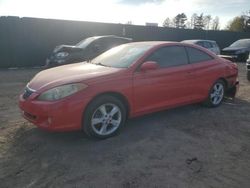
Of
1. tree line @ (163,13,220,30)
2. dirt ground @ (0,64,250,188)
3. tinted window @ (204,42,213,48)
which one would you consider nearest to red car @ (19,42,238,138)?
dirt ground @ (0,64,250,188)

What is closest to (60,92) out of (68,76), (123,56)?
(68,76)

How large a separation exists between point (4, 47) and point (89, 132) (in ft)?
36.7

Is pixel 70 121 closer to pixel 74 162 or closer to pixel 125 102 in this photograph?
pixel 74 162

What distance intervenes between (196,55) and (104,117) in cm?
261

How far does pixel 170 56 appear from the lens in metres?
5.33

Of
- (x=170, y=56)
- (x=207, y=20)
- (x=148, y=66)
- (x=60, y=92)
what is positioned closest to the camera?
(x=60, y=92)

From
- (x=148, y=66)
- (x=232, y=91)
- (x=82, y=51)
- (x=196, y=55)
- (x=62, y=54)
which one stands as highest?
(x=196, y=55)

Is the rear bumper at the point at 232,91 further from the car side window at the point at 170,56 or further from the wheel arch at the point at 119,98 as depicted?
the wheel arch at the point at 119,98

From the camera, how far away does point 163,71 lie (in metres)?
5.03

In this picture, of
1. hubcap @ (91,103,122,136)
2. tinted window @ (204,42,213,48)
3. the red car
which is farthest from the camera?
tinted window @ (204,42,213,48)

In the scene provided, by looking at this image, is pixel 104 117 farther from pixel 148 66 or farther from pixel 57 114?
pixel 148 66

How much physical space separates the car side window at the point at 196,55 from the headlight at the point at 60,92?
259 cm

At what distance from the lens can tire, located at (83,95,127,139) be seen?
4.15m

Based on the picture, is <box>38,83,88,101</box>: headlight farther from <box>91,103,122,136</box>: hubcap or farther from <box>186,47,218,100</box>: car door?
<box>186,47,218,100</box>: car door
